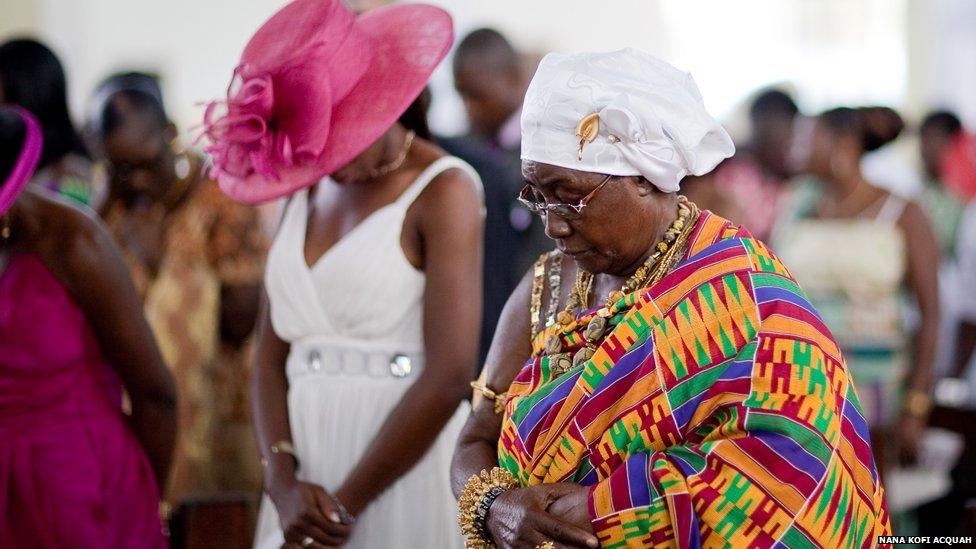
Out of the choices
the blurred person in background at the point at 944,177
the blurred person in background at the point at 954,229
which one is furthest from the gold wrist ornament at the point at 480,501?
the blurred person in background at the point at 944,177

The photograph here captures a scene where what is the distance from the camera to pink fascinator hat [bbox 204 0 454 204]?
8.69 ft

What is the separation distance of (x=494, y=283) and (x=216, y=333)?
4.26ft

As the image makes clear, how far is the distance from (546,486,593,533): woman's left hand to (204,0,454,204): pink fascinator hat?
1022 mm

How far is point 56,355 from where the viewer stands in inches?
109

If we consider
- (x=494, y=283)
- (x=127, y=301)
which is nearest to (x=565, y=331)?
(x=127, y=301)

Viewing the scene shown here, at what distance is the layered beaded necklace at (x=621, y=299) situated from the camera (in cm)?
208

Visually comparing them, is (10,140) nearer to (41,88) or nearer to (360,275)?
(360,275)

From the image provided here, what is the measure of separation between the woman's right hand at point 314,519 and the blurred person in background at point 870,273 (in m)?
2.85

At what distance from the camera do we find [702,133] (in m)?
2.02

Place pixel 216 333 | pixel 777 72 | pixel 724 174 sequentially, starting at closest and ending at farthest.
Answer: pixel 216 333, pixel 724 174, pixel 777 72

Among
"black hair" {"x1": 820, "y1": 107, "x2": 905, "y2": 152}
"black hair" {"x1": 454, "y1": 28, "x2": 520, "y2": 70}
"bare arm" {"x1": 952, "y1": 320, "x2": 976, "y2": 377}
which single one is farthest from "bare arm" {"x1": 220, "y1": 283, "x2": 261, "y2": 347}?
→ "bare arm" {"x1": 952, "y1": 320, "x2": 976, "y2": 377}

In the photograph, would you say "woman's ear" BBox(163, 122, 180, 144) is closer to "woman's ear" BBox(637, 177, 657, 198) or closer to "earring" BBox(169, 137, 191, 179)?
"earring" BBox(169, 137, 191, 179)

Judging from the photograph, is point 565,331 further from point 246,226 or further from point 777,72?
point 777,72

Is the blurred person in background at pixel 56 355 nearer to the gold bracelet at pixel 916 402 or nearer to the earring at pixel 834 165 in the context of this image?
the gold bracelet at pixel 916 402
